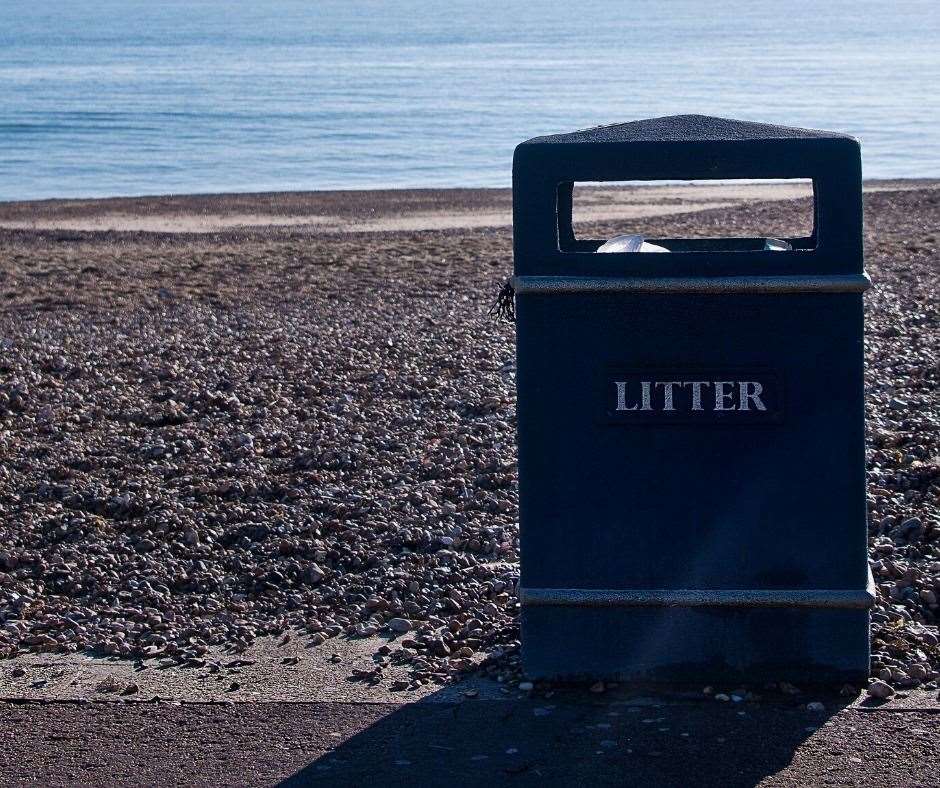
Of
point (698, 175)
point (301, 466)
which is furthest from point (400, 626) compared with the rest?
point (301, 466)

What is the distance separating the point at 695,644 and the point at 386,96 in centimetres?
6057

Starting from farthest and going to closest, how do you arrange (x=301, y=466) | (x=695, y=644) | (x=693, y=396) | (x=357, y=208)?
(x=357, y=208), (x=301, y=466), (x=695, y=644), (x=693, y=396)

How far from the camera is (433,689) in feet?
11.8

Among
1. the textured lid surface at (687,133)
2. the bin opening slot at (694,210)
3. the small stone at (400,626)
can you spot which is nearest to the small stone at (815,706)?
the small stone at (400,626)

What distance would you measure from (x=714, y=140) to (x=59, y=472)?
364 centimetres

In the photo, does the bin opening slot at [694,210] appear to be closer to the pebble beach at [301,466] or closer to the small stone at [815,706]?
the pebble beach at [301,466]

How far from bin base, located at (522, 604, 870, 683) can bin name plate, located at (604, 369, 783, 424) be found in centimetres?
48

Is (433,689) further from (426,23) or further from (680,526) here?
(426,23)

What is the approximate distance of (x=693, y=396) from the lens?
11.2ft

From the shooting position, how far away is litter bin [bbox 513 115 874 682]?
333 centimetres

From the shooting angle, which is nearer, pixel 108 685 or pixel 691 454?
pixel 691 454

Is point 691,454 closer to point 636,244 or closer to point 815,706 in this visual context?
point 815,706

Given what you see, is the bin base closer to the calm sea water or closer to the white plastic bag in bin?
the white plastic bag in bin

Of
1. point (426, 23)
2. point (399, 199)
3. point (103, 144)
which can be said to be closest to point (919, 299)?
point (399, 199)
